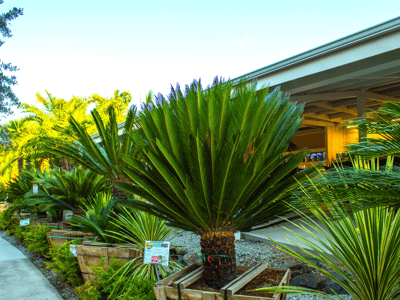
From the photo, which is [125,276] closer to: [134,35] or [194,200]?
[194,200]

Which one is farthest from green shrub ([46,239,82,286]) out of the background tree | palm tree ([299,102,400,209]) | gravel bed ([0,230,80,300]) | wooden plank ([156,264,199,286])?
the background tree

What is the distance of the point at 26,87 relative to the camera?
13.4 m

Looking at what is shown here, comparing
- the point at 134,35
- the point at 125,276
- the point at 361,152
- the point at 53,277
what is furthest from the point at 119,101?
the point at 361,152

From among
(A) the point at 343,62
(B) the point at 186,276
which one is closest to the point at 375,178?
(B) the point at 186,276

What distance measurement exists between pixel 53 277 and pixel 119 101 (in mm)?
21148

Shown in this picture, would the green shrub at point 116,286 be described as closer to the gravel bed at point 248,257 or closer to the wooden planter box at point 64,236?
the gravel bed at point 248,257

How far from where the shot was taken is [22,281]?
16.1 feet

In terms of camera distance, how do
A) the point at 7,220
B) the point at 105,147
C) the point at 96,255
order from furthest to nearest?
1. the point at 7,220
2. the point at 105,147
3. the point at 96,255

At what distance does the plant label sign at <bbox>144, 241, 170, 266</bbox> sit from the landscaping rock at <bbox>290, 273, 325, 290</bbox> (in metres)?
1.29

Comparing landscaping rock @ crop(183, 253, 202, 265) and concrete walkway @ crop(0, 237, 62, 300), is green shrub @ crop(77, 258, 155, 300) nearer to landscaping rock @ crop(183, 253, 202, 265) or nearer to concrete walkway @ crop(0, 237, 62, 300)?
concrete walkway @ crop(0, 237, 62, 300)

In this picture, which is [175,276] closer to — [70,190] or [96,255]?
[96,255]

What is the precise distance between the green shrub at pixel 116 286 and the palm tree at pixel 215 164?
66 cm

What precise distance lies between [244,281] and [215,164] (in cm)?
104

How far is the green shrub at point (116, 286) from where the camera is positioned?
10.1ft
